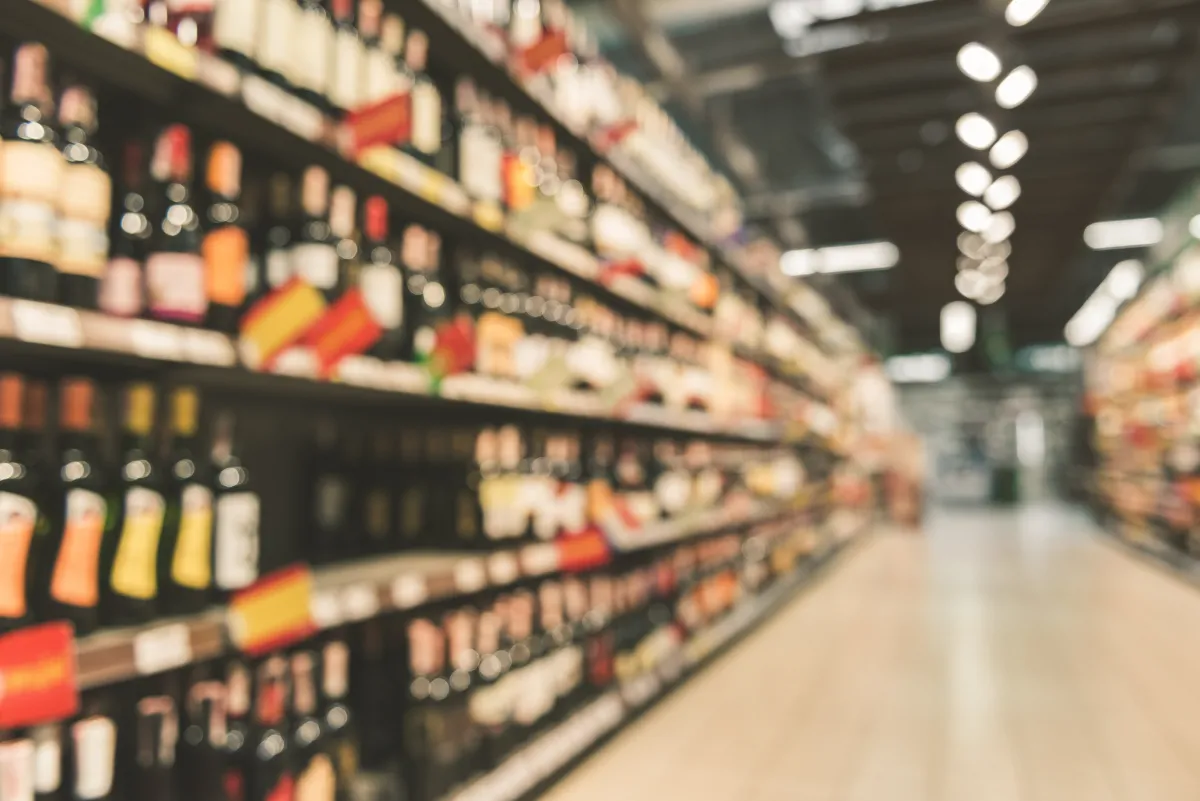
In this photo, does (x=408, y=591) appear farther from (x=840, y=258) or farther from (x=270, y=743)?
(x=840, y=258)

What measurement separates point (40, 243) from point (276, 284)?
63 centimetres

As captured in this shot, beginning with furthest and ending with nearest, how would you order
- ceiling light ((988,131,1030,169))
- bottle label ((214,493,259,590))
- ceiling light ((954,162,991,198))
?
ceiling light ((954,162,991,198)) < ceiling light ((988,131,1030,169)) < bottle label ((214,493,259,590))

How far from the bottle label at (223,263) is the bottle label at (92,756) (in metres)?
0.75

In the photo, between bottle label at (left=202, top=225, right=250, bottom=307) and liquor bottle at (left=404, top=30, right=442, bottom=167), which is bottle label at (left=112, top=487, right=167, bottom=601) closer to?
bottle label at (left=202, top=225, right=250, bottom=307)

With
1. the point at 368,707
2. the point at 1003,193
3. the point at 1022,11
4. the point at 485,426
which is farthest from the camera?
the point at 1003,193

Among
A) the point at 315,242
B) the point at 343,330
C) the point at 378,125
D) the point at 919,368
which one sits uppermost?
the point at 919,368

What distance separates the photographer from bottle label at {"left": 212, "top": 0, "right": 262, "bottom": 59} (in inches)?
66.1

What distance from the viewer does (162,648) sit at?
142cm

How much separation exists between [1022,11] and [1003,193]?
10.3 ft

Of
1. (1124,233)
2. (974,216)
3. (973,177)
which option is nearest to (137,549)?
(973,177)

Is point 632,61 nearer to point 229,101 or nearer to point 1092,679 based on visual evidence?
point 1092,679

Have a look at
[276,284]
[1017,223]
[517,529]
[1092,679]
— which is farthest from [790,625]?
[1017,223]

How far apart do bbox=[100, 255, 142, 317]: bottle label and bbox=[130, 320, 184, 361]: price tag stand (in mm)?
78

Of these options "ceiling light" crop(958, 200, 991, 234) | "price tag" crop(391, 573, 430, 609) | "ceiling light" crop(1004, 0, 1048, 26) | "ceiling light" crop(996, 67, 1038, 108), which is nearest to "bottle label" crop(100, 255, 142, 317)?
"price tag" crop(391, 573, 430, 609)
